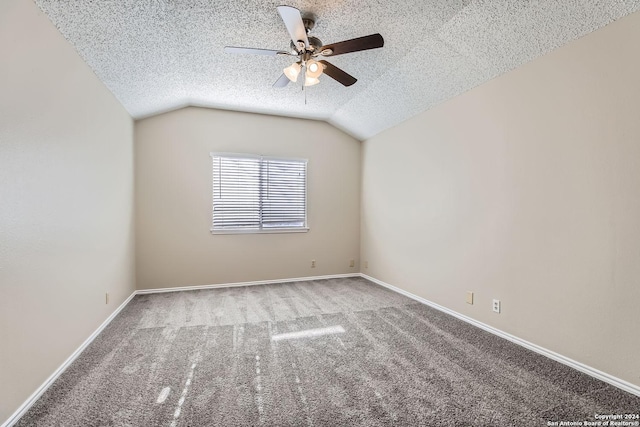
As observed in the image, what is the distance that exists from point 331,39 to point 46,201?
8.83 ft

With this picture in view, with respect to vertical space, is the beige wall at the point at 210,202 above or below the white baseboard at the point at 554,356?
above

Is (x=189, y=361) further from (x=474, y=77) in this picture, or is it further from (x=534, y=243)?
(x=474, y=77)

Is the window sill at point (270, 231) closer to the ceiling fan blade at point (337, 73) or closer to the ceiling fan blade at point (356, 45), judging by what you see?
the ceiling fan blade at point (337, 73)

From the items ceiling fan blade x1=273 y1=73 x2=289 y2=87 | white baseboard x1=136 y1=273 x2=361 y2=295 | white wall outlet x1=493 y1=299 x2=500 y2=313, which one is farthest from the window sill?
white wall outlet x1=493 y1=299 x2=500 y2=313

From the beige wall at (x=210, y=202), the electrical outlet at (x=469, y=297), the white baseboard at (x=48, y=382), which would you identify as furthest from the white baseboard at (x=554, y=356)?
the white baseboard at (x=48, y=382)

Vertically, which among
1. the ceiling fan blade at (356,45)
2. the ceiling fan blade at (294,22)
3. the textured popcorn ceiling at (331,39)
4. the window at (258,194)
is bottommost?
the window at (258,194)

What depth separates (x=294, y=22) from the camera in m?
2.08

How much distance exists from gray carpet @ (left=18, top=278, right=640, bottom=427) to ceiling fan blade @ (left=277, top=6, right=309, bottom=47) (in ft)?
8.35

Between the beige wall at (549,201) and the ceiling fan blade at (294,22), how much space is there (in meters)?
1.98

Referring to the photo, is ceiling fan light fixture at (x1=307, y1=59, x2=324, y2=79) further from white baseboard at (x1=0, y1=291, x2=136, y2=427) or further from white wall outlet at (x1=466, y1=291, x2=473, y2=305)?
white baseboard at (x1=0, y1=291, x2=136, y2=427)

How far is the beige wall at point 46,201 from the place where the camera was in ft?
5.46

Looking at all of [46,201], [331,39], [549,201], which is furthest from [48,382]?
[549,201]

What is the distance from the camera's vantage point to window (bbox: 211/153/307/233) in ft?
15.2

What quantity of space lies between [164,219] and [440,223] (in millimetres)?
3923
